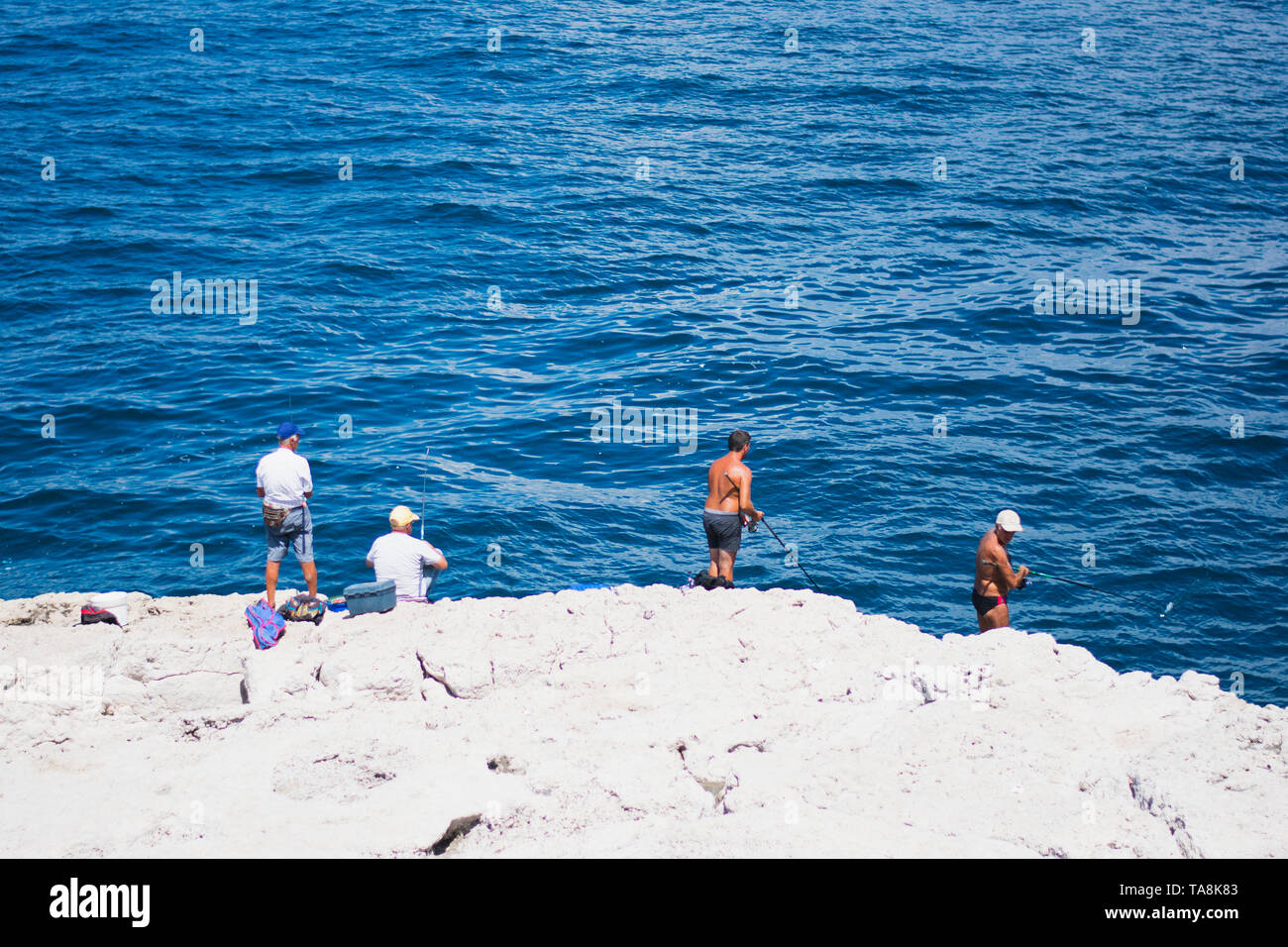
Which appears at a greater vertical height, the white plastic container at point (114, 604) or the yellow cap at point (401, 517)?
the yellow cap at point (401, 517)

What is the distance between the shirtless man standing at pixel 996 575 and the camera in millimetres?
12258

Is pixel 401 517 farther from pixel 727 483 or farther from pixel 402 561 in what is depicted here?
pixel 727 483

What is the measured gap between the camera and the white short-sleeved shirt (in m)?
11.7

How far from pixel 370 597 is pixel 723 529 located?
13.9ft

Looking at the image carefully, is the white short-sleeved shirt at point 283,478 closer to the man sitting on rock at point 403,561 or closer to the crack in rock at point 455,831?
the man sitting on rock at point 403,561

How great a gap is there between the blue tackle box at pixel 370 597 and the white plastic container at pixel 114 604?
2.65m

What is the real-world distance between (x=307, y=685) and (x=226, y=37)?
1551 inches

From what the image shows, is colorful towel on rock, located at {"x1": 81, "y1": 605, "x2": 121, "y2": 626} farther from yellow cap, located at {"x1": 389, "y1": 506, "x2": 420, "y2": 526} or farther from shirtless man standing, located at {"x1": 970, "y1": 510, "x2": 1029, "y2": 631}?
shirtless man standing, located at {"x1": 970, "y1": 510, "x2": 1029, "y2": 631}

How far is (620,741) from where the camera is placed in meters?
8.17

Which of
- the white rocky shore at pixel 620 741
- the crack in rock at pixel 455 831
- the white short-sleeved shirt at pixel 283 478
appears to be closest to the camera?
the crack in rock at pixel 455 831

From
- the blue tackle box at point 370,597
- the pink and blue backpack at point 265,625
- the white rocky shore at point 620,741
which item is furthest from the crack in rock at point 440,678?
the pink and blue backpack at point 265,625

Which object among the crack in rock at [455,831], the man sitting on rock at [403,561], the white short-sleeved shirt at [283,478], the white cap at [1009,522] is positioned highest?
the white short-sleeved shirt at [283,478]

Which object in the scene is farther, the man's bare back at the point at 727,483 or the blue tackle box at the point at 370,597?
the man's bare back at the point at 727,483
